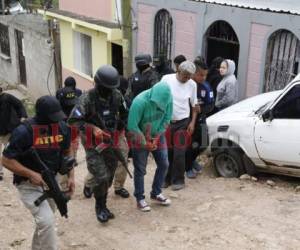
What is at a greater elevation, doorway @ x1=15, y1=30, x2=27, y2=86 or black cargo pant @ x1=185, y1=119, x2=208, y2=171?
black cargo pant @ x1=185, y1=119, x2=208, y2=171

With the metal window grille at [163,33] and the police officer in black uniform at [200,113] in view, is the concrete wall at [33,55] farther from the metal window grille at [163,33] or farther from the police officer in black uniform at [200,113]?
the police officer in black uniform at [200,113]

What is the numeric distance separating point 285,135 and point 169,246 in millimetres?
2217

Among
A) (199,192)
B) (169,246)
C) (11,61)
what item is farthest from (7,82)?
(169,246)

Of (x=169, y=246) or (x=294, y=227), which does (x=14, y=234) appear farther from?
(x=294, y=227)

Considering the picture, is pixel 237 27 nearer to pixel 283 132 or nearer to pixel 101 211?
pixel 283 132

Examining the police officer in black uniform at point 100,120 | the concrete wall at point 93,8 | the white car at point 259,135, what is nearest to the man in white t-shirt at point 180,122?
the white car at point 259,135

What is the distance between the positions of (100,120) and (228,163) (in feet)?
8.84

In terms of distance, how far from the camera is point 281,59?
7.93m

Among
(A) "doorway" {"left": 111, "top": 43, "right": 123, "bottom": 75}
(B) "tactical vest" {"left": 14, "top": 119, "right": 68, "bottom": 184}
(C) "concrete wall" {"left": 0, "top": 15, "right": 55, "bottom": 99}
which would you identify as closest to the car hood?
(B) "tactical vest" {"left": 14, "top": 119, "right": 68, "bottom": 184}

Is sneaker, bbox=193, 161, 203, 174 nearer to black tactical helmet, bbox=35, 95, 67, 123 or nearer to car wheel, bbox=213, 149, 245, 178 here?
car wheel, bbox=213, 149, 245, 178

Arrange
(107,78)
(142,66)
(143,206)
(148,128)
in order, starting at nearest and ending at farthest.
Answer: (107,78) < (148,128) < (143,206) < (142,66)

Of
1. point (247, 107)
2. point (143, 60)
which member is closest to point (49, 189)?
point (143, 60)

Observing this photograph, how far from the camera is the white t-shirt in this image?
584 cm

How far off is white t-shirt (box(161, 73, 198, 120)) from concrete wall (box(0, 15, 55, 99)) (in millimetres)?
10399
